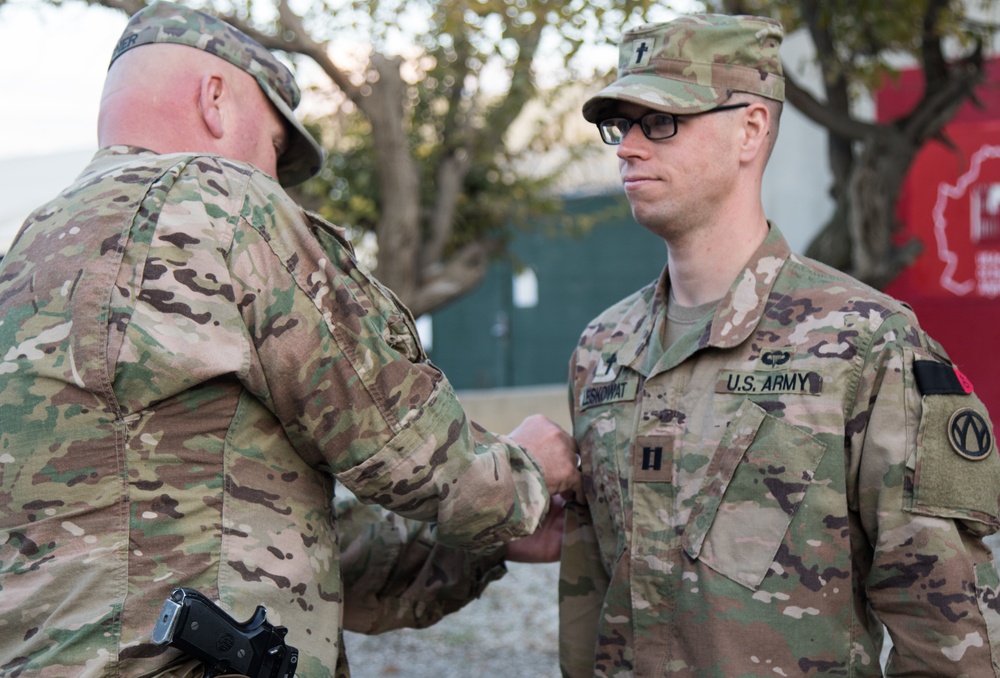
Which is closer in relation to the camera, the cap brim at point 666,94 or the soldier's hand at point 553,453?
the cap brim at point 666,94

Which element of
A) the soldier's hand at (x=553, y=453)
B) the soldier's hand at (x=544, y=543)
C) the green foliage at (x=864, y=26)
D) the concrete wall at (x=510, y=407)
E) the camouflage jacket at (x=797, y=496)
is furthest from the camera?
the concrete wall at (x=510, y=407)

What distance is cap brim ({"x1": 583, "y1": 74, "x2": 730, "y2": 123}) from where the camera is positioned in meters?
2.25

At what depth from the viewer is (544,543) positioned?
8.98ft

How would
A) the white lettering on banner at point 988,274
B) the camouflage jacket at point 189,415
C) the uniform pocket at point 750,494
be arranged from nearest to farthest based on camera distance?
the camouflage jacket at point 189,415
the uniform pocket at point 750,494
the white lettering on banner at point 988,274

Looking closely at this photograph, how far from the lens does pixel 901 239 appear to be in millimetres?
7992

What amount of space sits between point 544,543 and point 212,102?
54.5 inches

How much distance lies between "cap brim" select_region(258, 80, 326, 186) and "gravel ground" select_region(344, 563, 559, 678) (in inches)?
136

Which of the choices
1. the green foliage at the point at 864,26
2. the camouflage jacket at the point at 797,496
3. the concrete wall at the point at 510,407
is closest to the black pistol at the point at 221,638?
the camouflage jacket at the point at 797,496

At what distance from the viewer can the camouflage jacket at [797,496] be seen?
1964mm

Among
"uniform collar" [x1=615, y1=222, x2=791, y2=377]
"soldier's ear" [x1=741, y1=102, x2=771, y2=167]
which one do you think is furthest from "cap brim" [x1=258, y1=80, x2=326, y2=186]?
"soldier's ear" [x1=741, y1=102, x2=771, y2=167]

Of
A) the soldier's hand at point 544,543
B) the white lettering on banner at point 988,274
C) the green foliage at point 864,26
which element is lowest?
the white lettering on banner at point 988,274

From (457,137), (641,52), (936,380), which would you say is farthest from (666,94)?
(457,137)

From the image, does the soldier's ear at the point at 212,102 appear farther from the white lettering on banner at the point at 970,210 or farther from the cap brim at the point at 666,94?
the white lettering on banner at the point at 970,210

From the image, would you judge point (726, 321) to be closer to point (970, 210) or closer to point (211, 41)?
point (211, 41)
